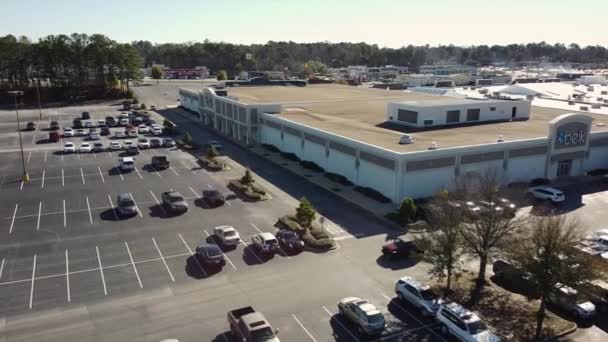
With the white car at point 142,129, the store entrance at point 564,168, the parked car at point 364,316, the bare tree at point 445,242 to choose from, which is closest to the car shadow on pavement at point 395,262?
the bare tree at point 445,242

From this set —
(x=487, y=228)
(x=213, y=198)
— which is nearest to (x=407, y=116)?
(x=213, y=198)

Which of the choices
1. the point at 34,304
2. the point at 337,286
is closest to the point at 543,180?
the point at 337,286

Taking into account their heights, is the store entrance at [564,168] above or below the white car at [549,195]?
above

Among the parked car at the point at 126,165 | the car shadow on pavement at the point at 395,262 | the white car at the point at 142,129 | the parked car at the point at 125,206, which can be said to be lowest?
the car shadow on pavement at the point at 395,262

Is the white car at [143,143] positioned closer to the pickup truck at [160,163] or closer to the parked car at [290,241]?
the pickup truck at [160,163]

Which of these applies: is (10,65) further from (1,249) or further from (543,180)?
(543,180)

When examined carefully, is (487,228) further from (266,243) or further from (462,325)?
(266,243)
